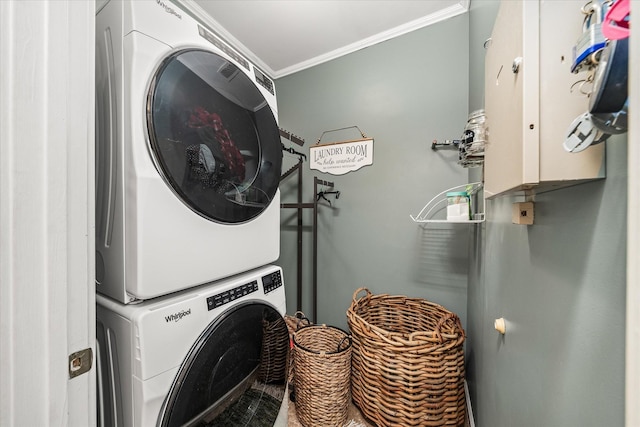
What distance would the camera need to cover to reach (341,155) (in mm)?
1810

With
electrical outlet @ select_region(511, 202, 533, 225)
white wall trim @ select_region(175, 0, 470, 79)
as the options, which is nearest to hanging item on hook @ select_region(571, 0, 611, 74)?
electrical outlet @ select_region(511, 202, 533, 225)

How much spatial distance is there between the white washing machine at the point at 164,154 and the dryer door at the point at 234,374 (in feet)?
0.57

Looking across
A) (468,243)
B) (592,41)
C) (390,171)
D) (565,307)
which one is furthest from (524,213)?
(390,171)

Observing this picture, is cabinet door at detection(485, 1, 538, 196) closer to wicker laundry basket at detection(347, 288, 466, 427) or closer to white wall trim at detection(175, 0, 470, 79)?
wicker laundry basket at detection(347, 288, 466, 427)

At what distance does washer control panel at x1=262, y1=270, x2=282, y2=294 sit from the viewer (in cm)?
90

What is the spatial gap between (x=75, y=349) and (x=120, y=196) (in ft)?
1.08

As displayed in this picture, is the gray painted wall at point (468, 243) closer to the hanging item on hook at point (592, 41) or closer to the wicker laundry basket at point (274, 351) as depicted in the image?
the hanging item on hook at point (592, 41)

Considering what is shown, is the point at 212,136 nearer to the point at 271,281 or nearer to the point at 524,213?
the point at 271,281

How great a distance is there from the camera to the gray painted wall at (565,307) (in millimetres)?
299

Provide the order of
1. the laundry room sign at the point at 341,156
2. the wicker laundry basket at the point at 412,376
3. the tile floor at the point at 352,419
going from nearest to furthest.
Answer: the wicker laundry basket at the point at 412,376, the tile floor at the point at 352,419, the laundry room sign at the point at 341,156

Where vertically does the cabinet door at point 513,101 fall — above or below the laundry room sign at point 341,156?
below

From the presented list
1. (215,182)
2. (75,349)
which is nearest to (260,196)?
(215,182)

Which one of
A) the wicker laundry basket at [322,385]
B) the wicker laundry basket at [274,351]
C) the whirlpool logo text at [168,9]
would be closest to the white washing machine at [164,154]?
the whirlpool logo text at [168,9]

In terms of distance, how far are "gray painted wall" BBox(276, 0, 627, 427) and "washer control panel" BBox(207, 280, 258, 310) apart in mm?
752
